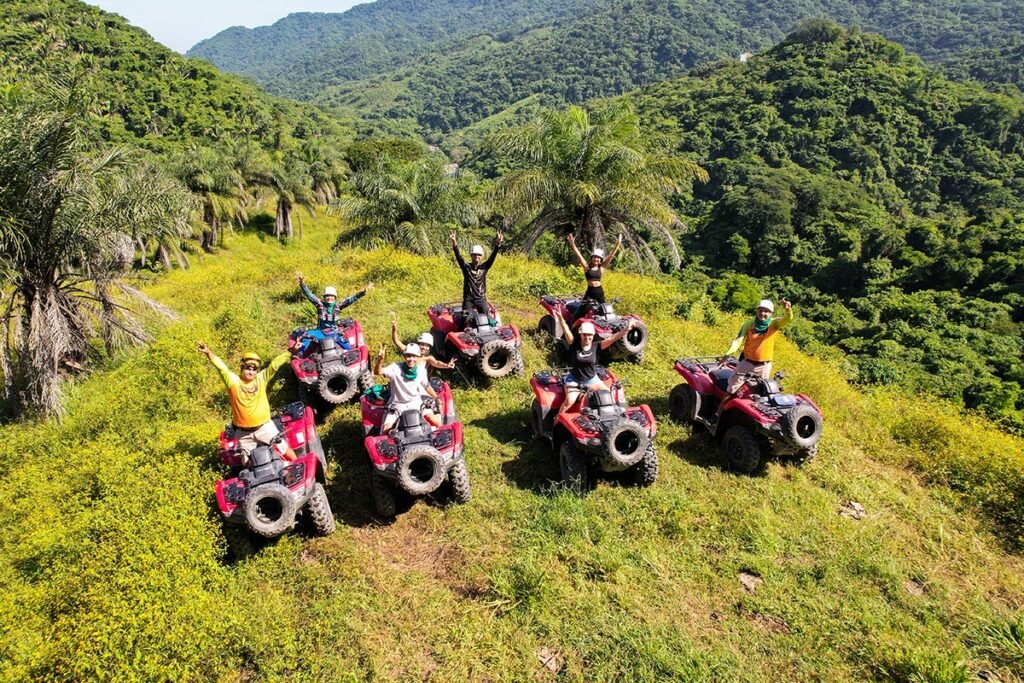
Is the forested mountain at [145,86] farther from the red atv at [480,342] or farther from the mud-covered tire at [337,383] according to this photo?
the mud-covered tire at [337,383]

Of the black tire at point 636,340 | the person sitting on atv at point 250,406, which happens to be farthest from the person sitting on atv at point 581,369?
the person sitting on atv at point 250,406

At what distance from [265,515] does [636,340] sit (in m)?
6.83

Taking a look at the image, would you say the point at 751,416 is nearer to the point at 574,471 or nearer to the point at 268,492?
the point at 574,471

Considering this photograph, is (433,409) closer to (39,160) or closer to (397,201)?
(39,160)

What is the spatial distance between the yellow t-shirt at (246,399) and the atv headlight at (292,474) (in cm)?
66

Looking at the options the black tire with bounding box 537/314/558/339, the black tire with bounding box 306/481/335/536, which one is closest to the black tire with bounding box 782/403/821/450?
the black tire with bounding box 537/314/558/339

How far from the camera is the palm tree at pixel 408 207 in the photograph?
2158 centimetres

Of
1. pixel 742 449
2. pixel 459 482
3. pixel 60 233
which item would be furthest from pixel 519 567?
pixel 60 233

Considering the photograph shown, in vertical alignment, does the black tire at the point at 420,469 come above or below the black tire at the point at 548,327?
above

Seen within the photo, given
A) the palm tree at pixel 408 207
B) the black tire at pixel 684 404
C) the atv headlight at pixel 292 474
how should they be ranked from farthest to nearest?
1. the palm tree at pixel 408 207
2. the black tire at pixel 684 404
3. the atv headlight at pixel 292 474

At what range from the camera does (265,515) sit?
17.7 ft

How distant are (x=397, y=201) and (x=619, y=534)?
61.3 ft

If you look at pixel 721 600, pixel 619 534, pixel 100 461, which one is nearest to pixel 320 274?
pixel 100 461

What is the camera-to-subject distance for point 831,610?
4.99m
